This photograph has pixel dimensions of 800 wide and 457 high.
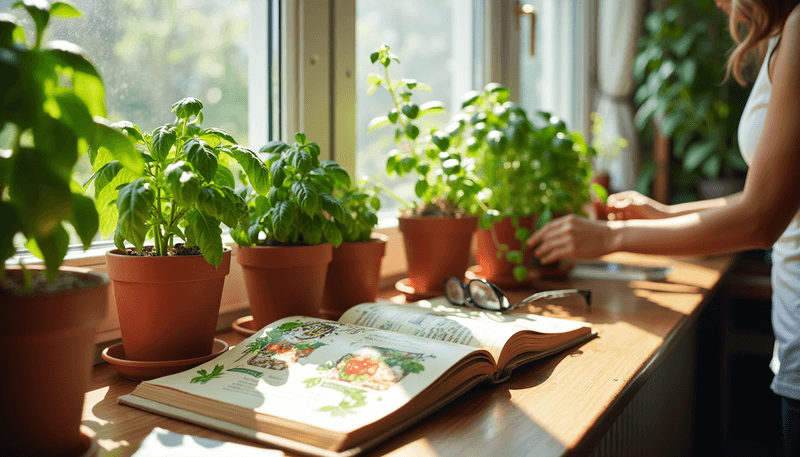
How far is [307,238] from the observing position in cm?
86

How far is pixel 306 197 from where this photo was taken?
787mm

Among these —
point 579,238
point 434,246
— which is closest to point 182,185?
point 434,246

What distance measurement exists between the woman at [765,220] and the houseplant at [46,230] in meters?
0.92

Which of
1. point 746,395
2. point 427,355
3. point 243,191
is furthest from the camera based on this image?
point 746,395

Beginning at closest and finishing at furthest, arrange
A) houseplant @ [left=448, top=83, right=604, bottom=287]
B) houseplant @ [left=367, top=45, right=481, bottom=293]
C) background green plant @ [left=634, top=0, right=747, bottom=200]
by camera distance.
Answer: houseplant @ [left=367, top=45, right=481, bottom=293]
houseplant @ [left=448, top=83, right=604, bottom=287]
background green plant @ [left=634, top=0, right=747, bottom=200]

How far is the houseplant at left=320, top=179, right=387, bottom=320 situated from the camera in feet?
3.26

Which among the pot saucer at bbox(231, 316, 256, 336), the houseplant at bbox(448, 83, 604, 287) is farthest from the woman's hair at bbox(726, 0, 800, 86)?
the pot saucer at bbox(231, 316, 256, 336)

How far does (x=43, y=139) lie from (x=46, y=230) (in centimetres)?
6

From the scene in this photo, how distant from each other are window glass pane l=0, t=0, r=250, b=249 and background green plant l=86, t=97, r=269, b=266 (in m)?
0.25

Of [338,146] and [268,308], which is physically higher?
[338,146]

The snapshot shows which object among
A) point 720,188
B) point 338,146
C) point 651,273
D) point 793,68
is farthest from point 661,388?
point 720,188

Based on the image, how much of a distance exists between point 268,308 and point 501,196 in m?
0.67

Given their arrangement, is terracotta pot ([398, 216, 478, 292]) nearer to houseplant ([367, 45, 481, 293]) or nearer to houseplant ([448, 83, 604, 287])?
houseplant ([367, 45, 481, 293])

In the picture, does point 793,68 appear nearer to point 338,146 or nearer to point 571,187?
point 571,187
